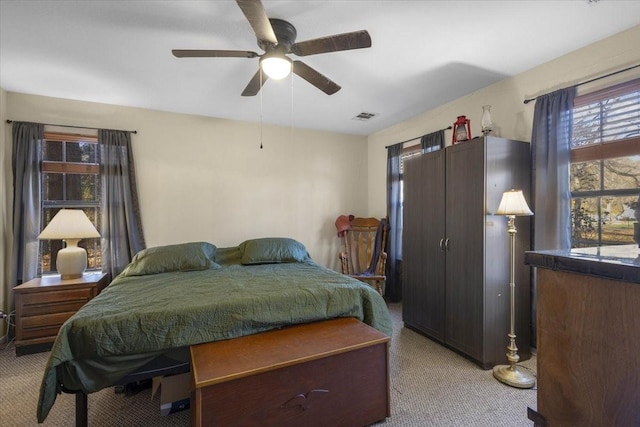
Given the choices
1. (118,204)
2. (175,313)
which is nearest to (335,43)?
(175,313)

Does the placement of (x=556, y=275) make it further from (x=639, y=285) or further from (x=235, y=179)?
(x=235, y=179)

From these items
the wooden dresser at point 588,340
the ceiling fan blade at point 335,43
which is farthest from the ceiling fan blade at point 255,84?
the wooden dresser at point 588,340

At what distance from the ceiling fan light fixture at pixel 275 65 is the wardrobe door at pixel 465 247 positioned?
65.2 inches

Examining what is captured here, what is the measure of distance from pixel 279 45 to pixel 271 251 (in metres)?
2.25

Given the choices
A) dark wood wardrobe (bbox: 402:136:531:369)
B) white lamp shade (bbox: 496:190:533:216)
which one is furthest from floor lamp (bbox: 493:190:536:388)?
dark wood wardrobe (bbox: 402:136:531:369)

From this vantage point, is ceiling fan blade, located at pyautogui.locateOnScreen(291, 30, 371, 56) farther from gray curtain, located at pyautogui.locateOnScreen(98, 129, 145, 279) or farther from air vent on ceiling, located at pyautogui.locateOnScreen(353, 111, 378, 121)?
gray curtain, located at pyautogui.locateOnScreen(98, 129, 145, 279)

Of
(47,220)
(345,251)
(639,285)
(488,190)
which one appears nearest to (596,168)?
(488,190)

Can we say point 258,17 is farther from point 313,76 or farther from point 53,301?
point 53,301

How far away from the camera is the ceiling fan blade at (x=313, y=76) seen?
2.03m

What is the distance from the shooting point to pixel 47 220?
3211 mm

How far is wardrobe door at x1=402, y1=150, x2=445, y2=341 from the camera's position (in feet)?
9.36

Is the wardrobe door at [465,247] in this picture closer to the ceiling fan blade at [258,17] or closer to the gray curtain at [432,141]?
the gray curtain at [432,141]

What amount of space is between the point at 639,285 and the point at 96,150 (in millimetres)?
4318

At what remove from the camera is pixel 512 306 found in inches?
90.2
